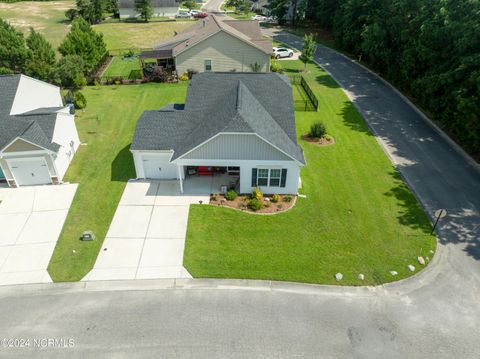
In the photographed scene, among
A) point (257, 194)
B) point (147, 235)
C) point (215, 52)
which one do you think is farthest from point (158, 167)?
point (215, 52)

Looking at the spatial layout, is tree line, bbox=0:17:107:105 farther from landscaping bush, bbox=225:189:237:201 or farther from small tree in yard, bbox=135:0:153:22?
small tree in yard, bbox=135:0:153:22

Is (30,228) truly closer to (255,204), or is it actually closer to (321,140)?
(255,204)

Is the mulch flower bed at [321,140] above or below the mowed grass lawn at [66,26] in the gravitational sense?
below

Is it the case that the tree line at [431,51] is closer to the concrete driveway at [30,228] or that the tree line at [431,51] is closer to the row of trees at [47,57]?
the concrete driveway at [30,228]

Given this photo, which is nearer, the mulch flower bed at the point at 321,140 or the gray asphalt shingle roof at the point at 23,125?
the gray asphalt shingle roof at the point at 23,125

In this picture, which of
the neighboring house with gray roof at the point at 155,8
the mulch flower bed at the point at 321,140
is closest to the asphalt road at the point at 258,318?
the mulch flower bed at the point at 321,140

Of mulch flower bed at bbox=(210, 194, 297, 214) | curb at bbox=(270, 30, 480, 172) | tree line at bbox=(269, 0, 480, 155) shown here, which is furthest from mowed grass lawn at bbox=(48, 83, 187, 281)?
tree line at bbox=(269, 0, 480, 155)
